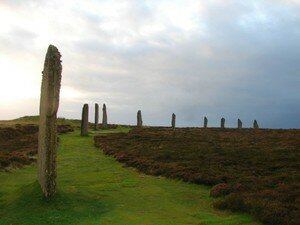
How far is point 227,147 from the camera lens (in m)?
36.8

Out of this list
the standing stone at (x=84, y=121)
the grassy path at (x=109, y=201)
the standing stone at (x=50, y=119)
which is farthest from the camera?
the standing stone at (x=84, y=121)

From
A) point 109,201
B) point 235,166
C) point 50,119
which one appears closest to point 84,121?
point 235,166

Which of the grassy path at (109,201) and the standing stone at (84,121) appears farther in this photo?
the standing stone at (84,121)

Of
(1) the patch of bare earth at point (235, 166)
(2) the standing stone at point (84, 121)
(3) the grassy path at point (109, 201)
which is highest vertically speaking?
(2) the standing stone at point (84, 121)

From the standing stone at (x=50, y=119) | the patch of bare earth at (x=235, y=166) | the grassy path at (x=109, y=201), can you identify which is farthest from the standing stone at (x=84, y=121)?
the standing stone at (x=50, y=119)

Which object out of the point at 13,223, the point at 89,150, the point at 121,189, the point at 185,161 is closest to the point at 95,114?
the point at 89,150

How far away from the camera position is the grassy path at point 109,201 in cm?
1719

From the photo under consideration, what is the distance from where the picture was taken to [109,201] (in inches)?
796

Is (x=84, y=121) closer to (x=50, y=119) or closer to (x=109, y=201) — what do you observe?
(x=50, y=119)

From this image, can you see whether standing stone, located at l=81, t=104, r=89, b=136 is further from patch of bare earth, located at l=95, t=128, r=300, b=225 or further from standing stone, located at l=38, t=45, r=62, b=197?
standing stone, located at l=38, t=45, r=62, b=197

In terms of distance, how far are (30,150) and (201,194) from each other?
19.3 metres

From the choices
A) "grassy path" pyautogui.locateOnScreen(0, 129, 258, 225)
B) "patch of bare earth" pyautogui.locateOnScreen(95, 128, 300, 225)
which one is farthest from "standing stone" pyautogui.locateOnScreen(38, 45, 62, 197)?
"patch of bare earth" pyautogui.locateOnScreen(95, 128, 300, 225)

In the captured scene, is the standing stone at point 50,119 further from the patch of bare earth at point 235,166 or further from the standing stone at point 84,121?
the standing stone at point 84,121

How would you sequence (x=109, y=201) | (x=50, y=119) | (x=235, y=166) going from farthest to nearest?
(x=235, y=166)
(x=50, y=119)
(x=109, y=201)
